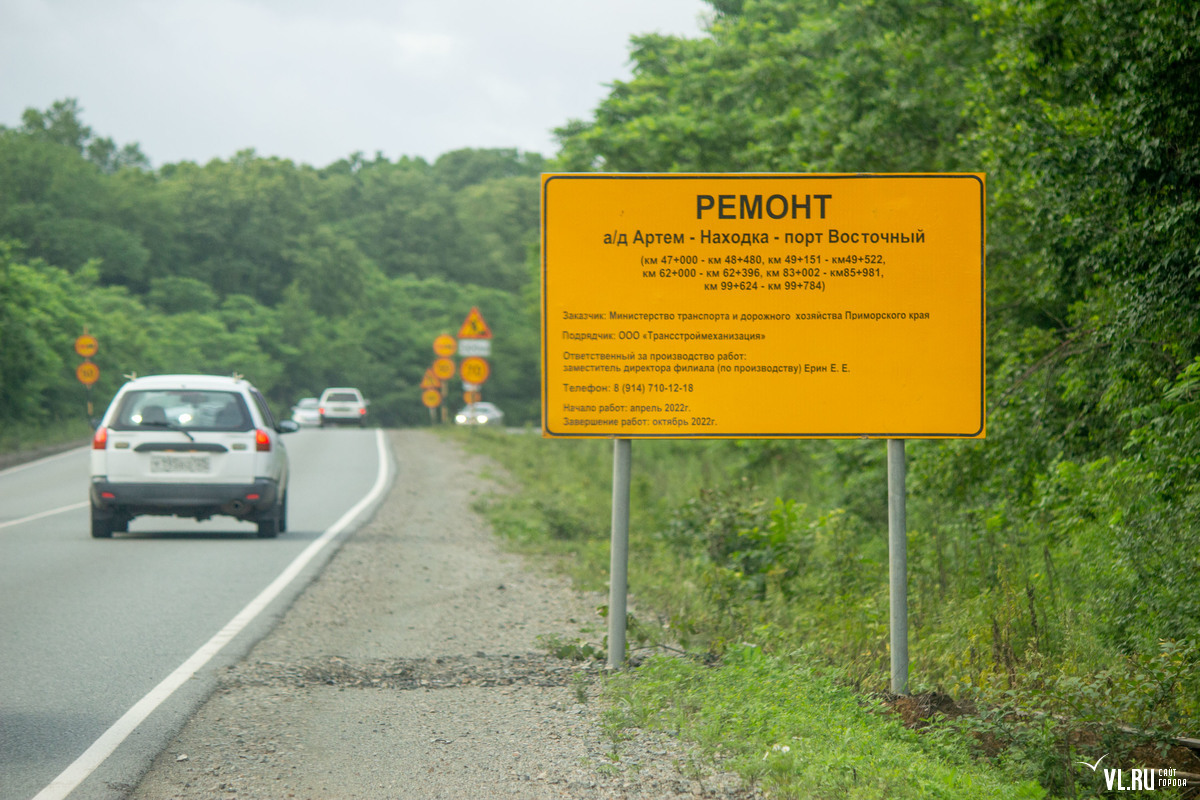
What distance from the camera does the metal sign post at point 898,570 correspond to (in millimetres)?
6496

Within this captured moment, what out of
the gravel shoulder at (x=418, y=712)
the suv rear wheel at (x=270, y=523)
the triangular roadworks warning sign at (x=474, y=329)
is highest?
the triangular roadworks warning sign at (x=474, y=329)

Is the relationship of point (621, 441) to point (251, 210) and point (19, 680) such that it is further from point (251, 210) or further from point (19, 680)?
point (251, 210)

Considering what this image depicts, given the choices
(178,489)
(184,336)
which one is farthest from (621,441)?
(184,336)

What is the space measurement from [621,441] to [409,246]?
3719 inches

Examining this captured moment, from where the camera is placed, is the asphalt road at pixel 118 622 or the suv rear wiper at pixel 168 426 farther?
the suv rear wiper at pixel 168 426

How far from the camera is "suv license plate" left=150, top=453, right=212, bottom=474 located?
13.6 metres

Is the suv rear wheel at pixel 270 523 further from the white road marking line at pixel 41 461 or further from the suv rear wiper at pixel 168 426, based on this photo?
the white road marking line at pixel 41 461

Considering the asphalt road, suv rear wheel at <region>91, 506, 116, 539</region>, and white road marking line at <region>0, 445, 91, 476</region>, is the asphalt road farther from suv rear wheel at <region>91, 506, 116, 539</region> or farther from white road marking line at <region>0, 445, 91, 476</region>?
white road marking line at <region>0, 445, 91, 476</region>

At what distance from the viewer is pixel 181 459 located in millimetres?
13641

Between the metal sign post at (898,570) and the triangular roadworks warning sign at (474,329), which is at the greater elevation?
the triangular roadworks warning sign at (474,329)

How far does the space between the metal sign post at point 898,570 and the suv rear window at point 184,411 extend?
9.22m

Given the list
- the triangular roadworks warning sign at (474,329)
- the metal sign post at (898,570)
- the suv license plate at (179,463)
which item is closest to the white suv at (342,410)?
the triangular roadworks warning sign at (474,329)

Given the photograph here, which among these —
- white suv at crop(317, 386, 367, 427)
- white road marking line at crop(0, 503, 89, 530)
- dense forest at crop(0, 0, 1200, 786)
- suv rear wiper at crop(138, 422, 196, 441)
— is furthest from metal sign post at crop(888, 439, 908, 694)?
white suv at crop(317, 386, 367, 427)

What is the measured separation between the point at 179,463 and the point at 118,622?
16.9 ft
